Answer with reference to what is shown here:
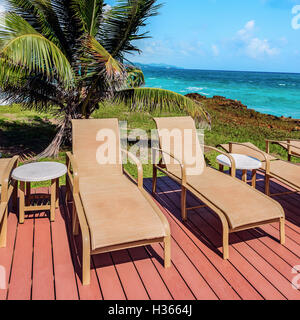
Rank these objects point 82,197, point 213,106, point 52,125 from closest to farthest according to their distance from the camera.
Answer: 1. point 82,197
2. point 52,125
3. point 213,106

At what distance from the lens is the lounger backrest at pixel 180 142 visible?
4.21m

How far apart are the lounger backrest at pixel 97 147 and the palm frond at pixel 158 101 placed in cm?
225

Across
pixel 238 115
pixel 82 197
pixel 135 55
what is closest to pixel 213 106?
pixel 238 115

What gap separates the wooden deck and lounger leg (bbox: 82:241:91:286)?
0.05 m

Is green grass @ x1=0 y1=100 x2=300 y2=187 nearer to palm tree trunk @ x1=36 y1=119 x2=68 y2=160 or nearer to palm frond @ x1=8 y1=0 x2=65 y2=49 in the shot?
palm tree trunk @ x1=36 y1=119 x2=68 y2=160

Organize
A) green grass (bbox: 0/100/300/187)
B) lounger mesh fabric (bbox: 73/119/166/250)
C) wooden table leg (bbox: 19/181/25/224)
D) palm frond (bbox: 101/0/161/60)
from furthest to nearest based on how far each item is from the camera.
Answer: green grass (bbox: 0/100/300/187), palm frond (bbox: 101/0/161/60), wooden table leg (bbox: 19/181/25/224), lounger mesh fabric (bbox: 73/119/166/250)

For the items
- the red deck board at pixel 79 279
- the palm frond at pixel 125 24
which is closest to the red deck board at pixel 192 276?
the red deck board at pixel 79 279

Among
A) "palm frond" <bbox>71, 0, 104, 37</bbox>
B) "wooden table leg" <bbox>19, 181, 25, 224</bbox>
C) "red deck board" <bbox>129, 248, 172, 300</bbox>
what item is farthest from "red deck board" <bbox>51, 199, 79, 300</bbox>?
"palm frond" <bbox>71, 0, 104, 37</bbox>

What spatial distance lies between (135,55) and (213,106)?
13770 millimetres

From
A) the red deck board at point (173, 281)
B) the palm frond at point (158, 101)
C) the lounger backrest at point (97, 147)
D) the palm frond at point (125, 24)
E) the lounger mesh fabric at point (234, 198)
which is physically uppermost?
the palm frond at point (125, 24)

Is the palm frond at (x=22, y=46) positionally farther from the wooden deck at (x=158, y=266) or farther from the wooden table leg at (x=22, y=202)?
the wooden deck at (x=158, y=266)

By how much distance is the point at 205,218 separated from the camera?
3.60m

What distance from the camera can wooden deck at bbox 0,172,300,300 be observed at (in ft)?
7.50
